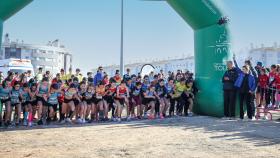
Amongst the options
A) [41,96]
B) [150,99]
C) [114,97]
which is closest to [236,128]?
[150,99]

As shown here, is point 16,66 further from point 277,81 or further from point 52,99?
point 277,81

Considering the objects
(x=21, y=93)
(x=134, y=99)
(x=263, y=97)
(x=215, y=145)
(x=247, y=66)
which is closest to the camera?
(x=215, y=145)

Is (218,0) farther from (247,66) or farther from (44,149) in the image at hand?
(44,149)

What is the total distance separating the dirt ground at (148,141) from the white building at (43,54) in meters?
58.8

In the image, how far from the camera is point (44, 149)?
5914 mm

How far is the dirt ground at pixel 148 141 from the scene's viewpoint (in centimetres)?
558

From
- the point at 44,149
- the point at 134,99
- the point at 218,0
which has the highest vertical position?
the point at 218,0

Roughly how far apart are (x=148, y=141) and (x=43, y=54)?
2658 inches

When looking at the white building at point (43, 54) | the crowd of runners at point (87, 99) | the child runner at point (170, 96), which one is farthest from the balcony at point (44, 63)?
the child runner at point (170, 96)

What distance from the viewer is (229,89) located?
1027 cm

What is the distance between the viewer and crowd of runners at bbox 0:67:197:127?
9727 millimetres

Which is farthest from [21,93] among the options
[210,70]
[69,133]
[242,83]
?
[242,83]

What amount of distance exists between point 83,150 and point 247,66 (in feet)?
20.7

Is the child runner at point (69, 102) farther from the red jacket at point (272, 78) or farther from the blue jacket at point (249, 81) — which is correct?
the red jacket at point (272, 78)
